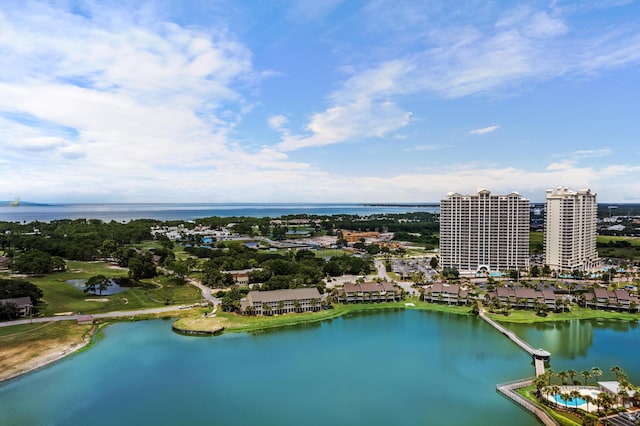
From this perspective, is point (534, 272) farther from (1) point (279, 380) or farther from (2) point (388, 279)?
(1) point (279, 380)

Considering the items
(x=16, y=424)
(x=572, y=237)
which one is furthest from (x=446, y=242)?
(x=16, y=424)

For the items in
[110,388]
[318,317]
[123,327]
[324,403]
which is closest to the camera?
[324,403]

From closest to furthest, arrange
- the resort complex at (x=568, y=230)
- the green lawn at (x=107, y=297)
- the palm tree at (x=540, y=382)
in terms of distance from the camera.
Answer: the palm tree at (x=540, y=382)
the green lawn at (x=107, y=297)
the resort complex at (x=568, y=230)

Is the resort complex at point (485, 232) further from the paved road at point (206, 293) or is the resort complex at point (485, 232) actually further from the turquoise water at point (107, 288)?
the turquoise water at point (107, 288)

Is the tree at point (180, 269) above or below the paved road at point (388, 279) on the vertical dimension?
above

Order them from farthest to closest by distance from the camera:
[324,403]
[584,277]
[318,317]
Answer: [584,277] < [318,317] < [324,403]

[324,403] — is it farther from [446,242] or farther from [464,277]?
[446,242]

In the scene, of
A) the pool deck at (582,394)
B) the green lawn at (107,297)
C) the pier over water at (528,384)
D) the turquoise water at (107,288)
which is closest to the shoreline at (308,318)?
the green lawn at (107,297)
